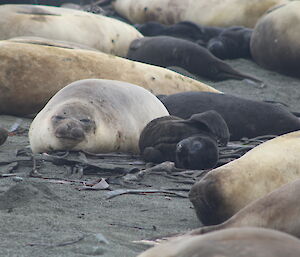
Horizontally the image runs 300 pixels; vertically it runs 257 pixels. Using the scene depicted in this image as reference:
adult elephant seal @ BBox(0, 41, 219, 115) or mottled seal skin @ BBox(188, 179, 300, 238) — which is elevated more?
mottled seal skin @ BBox(188, 179, 300, 238)

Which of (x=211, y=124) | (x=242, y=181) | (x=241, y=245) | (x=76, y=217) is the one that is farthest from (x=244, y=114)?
(x=241, y=245)

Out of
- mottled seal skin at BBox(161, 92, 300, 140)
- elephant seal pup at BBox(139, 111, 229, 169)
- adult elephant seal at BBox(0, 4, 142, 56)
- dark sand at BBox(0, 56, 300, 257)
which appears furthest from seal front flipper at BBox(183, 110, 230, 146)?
adult elephant seal at BBox(0, 4, 142, 56)

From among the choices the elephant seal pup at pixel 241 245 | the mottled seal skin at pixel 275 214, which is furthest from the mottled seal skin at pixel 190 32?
the elephant seal pup at pixel 241 245

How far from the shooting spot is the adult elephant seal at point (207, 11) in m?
11.5

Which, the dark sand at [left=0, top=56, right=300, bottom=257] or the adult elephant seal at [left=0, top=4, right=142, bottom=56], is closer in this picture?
the dark sand at [left=0, top=56, right=300, bottom=257]

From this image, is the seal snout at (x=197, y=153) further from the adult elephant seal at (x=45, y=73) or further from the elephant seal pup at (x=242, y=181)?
the adult elephant seal at (x=45, y=73)

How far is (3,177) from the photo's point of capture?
4078mm

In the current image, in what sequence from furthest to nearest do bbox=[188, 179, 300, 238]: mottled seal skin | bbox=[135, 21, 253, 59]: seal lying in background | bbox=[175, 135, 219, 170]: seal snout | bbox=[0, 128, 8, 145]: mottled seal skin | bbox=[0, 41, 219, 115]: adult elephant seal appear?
1. bbox=[135, 21, 253, 59]: seal lying in background
2. bbox=[0, 41, 219, 115]: adult elephant seal
3. bbox=[0, 128, 8, 145]: mottled seal skin
4. bbox=[175, 135, 219, 170]: seal snout
5. bbox=[188, 179, 300, 238]: mottled seal skin

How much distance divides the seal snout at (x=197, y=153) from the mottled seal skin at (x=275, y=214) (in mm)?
1884

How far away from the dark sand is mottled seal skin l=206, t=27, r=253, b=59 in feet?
18.2

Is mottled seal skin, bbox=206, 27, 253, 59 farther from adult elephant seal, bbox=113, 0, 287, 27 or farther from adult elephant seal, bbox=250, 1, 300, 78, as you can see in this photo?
adult elephant seal, bbox=113, 0, 287, 27

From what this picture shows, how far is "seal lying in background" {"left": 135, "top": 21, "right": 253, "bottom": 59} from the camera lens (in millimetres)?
9922

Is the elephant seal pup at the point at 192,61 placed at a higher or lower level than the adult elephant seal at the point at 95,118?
lower

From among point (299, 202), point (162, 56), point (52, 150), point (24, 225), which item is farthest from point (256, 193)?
point (162, 56)
